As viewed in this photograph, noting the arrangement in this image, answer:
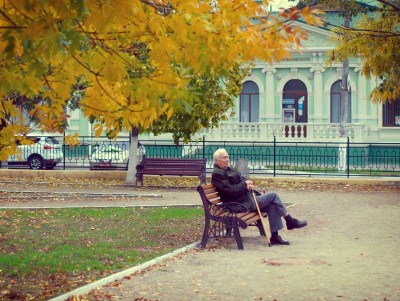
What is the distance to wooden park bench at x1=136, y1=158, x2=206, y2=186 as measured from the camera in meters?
23.7

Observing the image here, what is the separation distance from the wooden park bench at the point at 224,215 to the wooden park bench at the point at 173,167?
10776 mm

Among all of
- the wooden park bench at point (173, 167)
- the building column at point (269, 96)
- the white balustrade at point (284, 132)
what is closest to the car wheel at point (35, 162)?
the wooden park bench at point (173, 167)

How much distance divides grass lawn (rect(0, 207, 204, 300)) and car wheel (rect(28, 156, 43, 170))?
1516 centimetres

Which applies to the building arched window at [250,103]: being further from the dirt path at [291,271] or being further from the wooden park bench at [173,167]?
the dirt path at [291,271]

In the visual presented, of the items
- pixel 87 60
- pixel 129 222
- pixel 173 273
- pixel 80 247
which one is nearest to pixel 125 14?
pixel 87 60

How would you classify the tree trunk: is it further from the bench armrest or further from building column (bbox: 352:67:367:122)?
building column (bbox: 352:67:367:122)

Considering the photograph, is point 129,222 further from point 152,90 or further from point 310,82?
point 310,82

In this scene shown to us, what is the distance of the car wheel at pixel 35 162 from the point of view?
31.7 meters

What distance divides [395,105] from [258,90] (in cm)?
753

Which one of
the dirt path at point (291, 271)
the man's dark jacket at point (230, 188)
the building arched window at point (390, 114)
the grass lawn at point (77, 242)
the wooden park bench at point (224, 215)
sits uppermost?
the building arched window at point (390, 114)

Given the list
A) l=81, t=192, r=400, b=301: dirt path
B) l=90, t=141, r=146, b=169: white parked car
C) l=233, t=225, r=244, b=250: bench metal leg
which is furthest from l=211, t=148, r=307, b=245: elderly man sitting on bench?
l=90, t=141, r=146, b=169: white parked car

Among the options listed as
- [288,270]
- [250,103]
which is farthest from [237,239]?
[250,103]

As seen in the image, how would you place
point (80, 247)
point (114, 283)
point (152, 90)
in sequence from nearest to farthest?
1. point (152, 90)
2. point (114, 283)
3. point (80, 247)

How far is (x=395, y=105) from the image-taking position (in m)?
43.4
